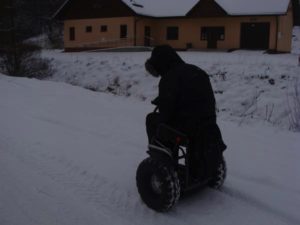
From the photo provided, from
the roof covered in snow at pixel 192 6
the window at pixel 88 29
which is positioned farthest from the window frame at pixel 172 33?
the window at pixel 88 29

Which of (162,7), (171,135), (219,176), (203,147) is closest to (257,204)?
(219,176)

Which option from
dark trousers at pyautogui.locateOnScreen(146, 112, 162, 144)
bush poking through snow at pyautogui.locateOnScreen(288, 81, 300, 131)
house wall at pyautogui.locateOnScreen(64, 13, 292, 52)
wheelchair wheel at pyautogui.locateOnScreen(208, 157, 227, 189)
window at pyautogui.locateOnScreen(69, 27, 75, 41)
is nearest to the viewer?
dark trousers at pyautogui.locateOnScreen(146, 112, 162, 144)

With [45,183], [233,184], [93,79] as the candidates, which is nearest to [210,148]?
[233,184]

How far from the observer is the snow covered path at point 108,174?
4297 mm

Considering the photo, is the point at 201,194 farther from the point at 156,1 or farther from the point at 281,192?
the point at 156,1

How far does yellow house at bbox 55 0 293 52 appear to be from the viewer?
32.2m

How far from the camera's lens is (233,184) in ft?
17.1

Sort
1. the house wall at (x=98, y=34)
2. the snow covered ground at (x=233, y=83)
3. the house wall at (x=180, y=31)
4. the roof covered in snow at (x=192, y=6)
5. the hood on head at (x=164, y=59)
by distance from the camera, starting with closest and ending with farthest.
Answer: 1. the hood on head at (x=164, y=59)
2. the snow covered ground at (x=233, y=83)
3. the roof covered in snow at (x=192, y=6)
4. the house wall at (x=180, y=31)
5. the house wall at (x=98, y=34)

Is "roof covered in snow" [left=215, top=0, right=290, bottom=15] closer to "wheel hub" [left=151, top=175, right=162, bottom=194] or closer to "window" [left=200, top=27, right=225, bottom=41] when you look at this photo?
"window" [left=200, top=27, right=225, bottom=41]

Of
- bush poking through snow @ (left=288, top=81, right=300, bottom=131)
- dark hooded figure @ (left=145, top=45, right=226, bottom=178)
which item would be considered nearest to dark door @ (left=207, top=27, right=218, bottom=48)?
bush poking through snow @ (left=288, top=81, right=300, bottom=131)

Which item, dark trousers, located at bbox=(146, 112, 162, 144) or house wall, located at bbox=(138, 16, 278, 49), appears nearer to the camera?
dark trousers, located at bbox=(146, 112, 162, 144)

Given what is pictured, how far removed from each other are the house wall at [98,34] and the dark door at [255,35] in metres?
9.48

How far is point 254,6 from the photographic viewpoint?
3241cm

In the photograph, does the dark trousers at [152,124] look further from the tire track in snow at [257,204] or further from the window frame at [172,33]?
the window frame at [172,33]
